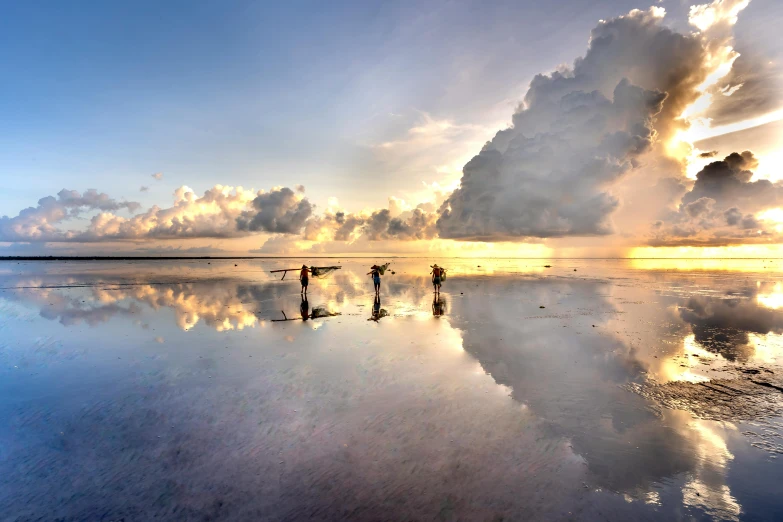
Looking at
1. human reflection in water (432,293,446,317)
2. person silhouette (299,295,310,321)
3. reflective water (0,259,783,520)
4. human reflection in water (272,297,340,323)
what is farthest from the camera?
human reflection in water (432,293,446,317)

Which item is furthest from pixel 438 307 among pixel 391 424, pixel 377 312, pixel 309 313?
pixel 391 424

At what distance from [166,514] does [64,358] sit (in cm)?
1439

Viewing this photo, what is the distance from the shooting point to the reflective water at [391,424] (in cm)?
688

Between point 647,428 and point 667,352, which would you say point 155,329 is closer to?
point 647,428

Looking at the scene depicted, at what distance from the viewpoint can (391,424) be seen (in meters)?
9.78

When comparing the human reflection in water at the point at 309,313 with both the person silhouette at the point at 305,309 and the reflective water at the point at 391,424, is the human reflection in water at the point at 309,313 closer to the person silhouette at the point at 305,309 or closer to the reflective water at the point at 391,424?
the person silhouette at the point at 305,309

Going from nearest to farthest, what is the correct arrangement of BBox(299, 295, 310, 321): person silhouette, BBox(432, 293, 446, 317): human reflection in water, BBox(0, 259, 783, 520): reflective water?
BBox(0, 259, 783, 520): reflective water → BBox(299, 295, 310, 321): person silhouette → BBox(432, 293, 446, 317): human reflection in water

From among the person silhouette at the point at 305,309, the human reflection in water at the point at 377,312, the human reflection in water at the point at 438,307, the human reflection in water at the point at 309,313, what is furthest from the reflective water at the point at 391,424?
the human reflection in water at the point at 438,307

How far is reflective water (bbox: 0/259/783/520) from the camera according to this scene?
6875 mm

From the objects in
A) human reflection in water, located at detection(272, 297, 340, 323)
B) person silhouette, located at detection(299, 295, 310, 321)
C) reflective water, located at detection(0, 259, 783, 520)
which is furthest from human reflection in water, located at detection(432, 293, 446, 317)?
person silhouette, located at detection(299, 295, 310, 321)

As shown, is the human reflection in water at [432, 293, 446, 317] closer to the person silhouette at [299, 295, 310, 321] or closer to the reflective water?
the reflective water

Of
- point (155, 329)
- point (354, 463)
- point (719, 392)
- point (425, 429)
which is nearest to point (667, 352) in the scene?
point (719, 392)

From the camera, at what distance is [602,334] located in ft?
67.2

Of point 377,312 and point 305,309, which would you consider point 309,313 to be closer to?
point 305,309
